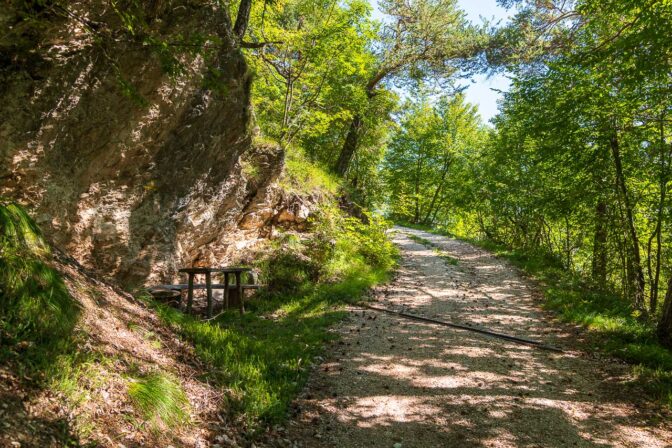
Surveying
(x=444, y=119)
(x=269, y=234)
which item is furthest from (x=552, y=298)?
(x=444, y=119)

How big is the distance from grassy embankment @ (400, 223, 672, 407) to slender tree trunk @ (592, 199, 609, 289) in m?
0.37

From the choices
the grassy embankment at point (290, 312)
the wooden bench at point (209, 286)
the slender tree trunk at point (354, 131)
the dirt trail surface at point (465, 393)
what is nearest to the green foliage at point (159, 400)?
the grassy embankment at point (290, 312)

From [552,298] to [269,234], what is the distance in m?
7.56

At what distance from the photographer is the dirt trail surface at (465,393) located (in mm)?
4098

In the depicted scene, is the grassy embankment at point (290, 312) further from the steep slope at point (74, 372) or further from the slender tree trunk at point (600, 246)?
Answer: the slender tree trunk at point (600, 246)

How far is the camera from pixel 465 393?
495 cm

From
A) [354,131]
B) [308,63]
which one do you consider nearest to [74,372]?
[308,63]

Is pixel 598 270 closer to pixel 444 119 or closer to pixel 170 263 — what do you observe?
pixel 170 263

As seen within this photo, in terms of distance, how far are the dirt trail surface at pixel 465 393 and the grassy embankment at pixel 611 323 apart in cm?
30

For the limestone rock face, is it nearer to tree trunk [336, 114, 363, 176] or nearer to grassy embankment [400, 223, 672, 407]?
grassy embankment [400, 223, 672, 407]

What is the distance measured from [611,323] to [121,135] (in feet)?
30.6

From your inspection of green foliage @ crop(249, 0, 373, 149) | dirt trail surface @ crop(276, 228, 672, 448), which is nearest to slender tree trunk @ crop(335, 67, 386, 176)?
green foliage @ crop(249, 0, 373, 149)

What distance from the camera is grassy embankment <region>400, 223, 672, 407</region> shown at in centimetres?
539

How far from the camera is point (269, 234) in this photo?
11086mm
